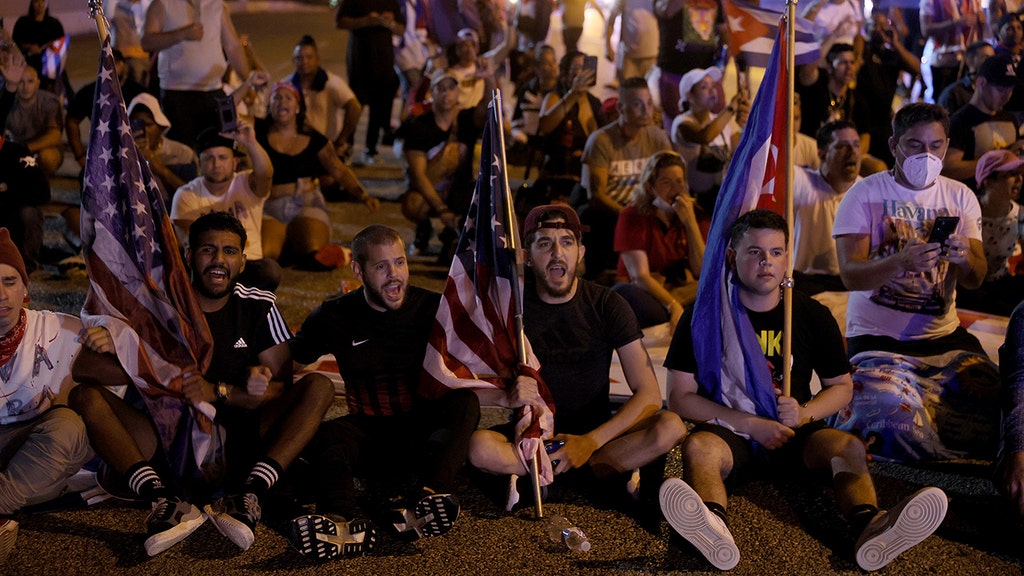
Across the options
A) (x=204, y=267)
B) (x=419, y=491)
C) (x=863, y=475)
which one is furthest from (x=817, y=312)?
(x=204, y=267)

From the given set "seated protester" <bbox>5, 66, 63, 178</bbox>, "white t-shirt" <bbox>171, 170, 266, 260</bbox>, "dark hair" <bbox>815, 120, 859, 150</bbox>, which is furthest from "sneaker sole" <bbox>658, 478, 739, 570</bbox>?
"seated protester" <bbox>5, 66, 63, 178</bbox>

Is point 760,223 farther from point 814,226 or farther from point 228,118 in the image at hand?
point 228,118

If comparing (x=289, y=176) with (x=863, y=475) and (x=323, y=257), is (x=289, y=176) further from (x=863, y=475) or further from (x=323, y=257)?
(x=863, y=475)

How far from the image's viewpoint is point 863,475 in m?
4.15

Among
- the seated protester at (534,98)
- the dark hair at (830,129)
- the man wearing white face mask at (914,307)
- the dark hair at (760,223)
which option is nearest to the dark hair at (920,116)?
the man wearing white face mask at (914,307)

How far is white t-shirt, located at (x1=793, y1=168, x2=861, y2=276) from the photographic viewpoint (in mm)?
6715

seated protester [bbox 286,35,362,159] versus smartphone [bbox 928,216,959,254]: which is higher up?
seated protester [bbox 286,35,362,159]

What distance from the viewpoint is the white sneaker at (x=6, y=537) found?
3.94 meters

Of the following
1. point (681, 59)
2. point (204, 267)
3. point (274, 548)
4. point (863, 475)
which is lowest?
point (274, 548)

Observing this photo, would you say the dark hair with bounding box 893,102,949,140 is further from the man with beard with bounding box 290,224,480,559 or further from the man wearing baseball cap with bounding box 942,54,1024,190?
the man wearing baseball cap with bounding box 942,54,1024,190

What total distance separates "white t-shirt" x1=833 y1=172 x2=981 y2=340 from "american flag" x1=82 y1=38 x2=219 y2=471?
123 inches

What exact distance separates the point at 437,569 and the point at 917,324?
8.93 feet

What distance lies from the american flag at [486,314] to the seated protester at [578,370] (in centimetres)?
9

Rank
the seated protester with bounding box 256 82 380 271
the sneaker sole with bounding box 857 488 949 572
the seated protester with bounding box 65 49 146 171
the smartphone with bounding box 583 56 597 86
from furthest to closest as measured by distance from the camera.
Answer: the smartphone with bounding box 583 56 597 86
the seated protester with bounding box 65 49 146 171
the seated protester with bounding box 256 82 380 271
the sneaker sole with bounding box 857 488 949 572
